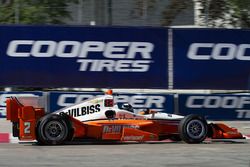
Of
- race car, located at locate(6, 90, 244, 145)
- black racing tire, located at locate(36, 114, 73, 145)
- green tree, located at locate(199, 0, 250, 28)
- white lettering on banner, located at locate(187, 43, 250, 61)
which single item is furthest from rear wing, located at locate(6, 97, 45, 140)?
green tree, located at locate(199, 0, 250, 28)

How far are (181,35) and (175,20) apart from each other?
1.44 m

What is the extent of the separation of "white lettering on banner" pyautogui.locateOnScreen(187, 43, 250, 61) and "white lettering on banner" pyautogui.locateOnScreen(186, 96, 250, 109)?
41.6 inches

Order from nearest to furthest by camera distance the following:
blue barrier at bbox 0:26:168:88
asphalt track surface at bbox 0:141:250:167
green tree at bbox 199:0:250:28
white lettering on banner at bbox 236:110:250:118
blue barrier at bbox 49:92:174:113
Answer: asphalt track surface at bbox 0:141:250:167 < blue barrier at bbox 49:92:174:113 < blue barrier at bbox 0:26:168:88 < white lettering on banner at bbox 236:110:250:118 < green tree at bbox 199:0:250:28

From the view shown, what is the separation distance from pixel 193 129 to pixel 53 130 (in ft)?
9.12

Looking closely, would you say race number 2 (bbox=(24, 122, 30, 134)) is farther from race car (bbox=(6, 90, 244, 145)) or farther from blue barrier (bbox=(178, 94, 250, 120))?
blue barrier (bbox=(178, 94, 250, 120))

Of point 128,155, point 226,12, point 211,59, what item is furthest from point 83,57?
point 128,155

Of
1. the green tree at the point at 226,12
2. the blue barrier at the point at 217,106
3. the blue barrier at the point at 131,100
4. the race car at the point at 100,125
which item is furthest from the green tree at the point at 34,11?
the race car at the point at 100,125

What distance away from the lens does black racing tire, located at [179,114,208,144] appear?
11914mm

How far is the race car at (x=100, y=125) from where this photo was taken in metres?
11.5

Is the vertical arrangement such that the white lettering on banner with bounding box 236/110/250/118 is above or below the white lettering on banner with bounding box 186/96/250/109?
below

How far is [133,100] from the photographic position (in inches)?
603

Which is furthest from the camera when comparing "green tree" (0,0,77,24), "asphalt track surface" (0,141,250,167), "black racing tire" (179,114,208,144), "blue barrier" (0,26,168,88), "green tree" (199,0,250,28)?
"green tree" (199,0,250,28)

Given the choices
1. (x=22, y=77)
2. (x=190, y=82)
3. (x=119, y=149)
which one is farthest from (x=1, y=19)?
(x=119, y=149)

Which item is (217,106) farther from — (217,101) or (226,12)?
(226,12)
